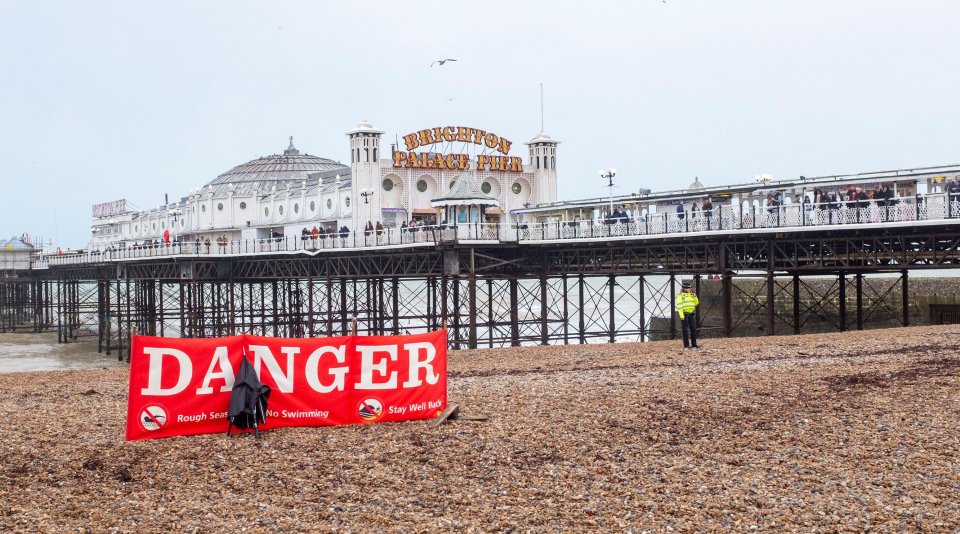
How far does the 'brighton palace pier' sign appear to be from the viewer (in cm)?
5184

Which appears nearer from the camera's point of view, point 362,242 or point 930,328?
point 930,328

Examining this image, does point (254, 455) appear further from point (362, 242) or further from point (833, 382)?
point (362, 242)

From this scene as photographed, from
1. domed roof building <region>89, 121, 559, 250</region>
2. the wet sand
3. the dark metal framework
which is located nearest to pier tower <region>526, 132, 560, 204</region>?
domed roof building <region>89, 121, 559, 250</region>

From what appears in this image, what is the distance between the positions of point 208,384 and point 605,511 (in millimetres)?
6127

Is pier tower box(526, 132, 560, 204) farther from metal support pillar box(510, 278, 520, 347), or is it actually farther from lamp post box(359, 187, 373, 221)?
metal support pillar box(510, 278, 520, 347)

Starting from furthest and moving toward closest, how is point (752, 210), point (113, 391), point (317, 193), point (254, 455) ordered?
point (317, 193) → point (752, 210) → point (113, 391) → point (254, 455)

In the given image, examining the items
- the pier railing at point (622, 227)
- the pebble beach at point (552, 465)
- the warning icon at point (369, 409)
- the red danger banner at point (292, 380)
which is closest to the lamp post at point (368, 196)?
the pier railing at point (622, 227)

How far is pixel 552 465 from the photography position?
11953 millimetres

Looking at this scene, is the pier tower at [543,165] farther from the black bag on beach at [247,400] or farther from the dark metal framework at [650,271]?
the black bag on beach at [247,400]

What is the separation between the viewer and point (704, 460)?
39.3 ft

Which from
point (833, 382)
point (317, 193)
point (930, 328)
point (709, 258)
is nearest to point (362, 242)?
point (317, 193)

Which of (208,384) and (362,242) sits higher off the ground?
(362,242)

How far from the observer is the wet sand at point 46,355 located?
50531mm

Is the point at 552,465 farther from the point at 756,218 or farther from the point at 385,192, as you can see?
the point at 385,192
